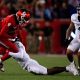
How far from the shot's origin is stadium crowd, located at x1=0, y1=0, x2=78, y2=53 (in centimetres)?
2338

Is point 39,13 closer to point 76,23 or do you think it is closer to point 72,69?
Answer: point 76,23

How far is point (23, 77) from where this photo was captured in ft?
39.9

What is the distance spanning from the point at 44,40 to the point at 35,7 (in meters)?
1.65

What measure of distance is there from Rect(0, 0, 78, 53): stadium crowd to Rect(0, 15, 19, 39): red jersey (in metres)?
10.5

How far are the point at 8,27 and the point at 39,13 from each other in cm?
1172

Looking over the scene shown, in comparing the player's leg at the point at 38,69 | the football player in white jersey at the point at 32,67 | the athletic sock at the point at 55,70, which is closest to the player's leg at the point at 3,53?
the football player in white jersey at the point at 32,67

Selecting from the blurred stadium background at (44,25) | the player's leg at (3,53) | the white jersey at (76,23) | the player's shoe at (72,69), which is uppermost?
the white jersey at (76,23)

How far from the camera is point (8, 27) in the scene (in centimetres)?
1238

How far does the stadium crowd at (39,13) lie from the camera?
2338cm

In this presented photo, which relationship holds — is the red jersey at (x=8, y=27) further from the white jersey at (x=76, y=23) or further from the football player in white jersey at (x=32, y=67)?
the white jersey at (x=76, y=23)

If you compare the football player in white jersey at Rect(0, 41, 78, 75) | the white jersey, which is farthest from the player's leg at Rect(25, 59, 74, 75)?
the white jersey

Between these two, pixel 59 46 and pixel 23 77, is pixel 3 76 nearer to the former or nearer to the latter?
pixel 23 77

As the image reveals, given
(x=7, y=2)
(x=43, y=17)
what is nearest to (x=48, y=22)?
(x=43, y=17)

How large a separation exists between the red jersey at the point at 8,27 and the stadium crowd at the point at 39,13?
10.5 m
